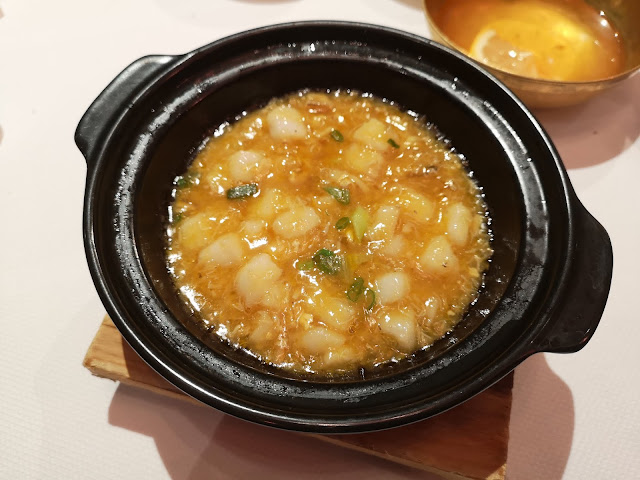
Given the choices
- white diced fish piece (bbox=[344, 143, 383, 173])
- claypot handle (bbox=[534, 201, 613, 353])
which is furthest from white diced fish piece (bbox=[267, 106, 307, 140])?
claypot handle (bbox=[534, 201, 613, 353])

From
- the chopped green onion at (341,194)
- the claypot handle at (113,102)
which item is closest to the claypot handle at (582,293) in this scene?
the chopped green onion at (341,194)

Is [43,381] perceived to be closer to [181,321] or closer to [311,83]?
[181,321]

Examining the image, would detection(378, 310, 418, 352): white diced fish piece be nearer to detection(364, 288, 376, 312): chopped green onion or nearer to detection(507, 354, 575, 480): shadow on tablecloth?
detection(364, 288, 376, 312): chopped green onion

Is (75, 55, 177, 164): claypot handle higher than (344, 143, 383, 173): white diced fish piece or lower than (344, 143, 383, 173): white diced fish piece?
lower

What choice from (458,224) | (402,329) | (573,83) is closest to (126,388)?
(402,329)

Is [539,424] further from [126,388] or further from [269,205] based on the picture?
[126,388]

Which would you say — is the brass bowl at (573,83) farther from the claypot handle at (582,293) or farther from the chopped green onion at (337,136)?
the claypot handle at (582,293)

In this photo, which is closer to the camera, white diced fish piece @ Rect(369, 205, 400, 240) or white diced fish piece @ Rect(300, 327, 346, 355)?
white diced fish piece @ Rect(300, 327, 346, 355)
